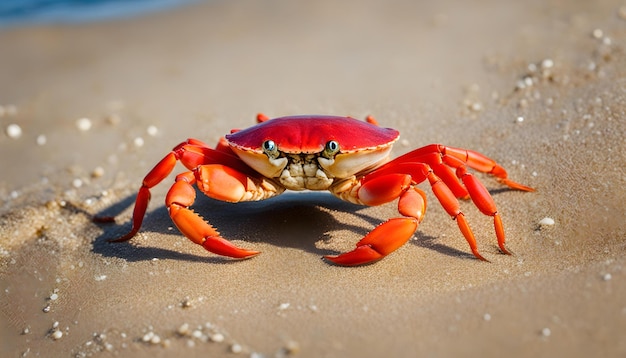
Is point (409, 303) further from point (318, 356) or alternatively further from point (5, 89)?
point (5, 89)

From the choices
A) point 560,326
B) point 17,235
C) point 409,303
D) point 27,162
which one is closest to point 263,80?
point 27,162

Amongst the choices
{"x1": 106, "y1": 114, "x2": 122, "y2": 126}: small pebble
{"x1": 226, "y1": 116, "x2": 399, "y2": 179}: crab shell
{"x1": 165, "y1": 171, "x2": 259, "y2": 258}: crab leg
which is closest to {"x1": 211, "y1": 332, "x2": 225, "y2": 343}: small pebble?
{"x1": 165, "y1": 171, "x2": 259, "y2": 258}: crab leg

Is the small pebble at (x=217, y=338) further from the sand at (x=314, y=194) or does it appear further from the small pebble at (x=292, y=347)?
the small pebble at (x=292, y=347)

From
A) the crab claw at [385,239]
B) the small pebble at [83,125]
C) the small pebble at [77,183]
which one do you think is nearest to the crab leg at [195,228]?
the crab claw at [385,239]

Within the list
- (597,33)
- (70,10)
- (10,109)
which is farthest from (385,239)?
(70,10)

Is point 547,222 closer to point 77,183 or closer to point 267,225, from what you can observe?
point 267,225

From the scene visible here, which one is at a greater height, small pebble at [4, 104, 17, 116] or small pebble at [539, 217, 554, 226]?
small pebble at [539, 217, 554, 226]

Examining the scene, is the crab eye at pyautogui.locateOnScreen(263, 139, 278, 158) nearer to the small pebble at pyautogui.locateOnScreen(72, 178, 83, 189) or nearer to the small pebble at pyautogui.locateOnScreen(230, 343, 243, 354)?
the small pebble at pyautogui.locateOnScreen(230, 343, 243, 354)
